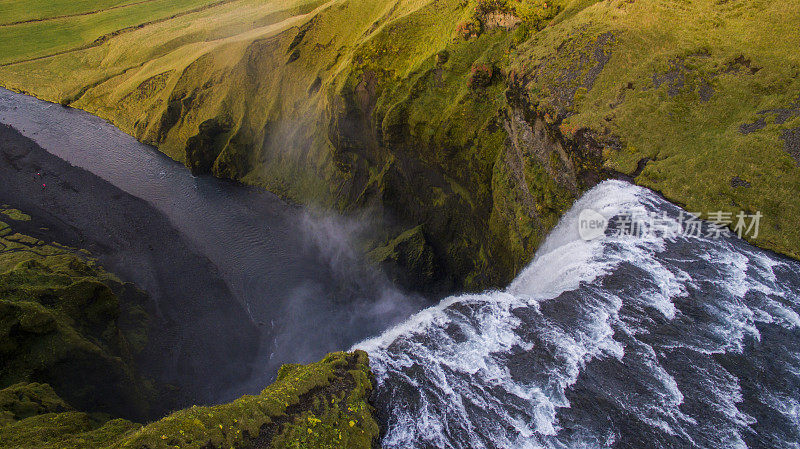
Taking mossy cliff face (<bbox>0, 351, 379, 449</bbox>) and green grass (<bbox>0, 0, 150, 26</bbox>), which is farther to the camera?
green grass (<bbox>0, 0, 150, 26</bbox>)

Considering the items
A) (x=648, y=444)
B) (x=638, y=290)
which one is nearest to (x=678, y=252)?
(x=638, y=290)

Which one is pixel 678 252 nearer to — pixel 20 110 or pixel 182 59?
pixel 182 59

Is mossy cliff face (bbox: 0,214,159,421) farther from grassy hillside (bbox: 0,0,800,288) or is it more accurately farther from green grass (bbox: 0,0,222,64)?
green grass (bbox: 0,0,222,64)

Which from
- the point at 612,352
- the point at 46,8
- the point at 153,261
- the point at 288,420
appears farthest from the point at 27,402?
the point at 46,8

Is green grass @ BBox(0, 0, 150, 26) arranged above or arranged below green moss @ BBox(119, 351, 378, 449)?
above

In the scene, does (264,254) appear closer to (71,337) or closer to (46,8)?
(71,337)

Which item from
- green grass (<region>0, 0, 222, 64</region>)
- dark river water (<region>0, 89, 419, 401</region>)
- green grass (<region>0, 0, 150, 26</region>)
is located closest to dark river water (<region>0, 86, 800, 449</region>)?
dark river water (<region>0, 89, 419, 401</region>)

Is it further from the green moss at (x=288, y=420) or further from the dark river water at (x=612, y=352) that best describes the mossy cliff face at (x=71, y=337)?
the dark river water at (x=612, y=352)
